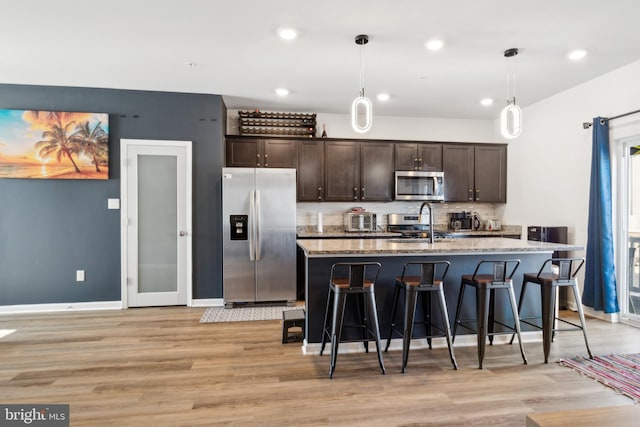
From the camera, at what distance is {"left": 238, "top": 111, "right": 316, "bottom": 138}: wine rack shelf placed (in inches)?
195

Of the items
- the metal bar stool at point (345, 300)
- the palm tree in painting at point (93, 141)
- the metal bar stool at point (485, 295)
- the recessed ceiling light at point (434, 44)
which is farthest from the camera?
the palm tree in painting at point (93, 141)

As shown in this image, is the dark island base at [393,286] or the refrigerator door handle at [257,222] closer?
the dark island base at [393,286]

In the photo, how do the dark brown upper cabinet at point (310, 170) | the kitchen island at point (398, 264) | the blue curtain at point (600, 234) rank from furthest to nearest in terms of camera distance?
the dark brown upper cabinet at point (310, 170)
the blue curtain at point (600, 234)
the kitchen island at point (398, 264)

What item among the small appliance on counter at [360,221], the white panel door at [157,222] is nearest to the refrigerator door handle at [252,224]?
the white panel door at [157,222]

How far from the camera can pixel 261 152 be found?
16.2ft

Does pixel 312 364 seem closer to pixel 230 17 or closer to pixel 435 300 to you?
pixel 435 300

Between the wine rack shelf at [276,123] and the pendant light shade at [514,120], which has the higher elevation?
the wine rack shelf at [276,123]

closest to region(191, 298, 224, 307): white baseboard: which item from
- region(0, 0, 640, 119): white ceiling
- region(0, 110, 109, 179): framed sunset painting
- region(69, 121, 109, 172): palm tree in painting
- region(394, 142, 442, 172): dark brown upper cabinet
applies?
region(0, 110, 109, 179): framed sunset painting

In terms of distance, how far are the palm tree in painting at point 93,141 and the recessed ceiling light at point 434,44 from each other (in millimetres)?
3751

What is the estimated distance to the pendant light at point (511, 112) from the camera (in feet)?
9.39

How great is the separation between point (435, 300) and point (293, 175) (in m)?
2.33

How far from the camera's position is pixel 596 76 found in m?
3.85

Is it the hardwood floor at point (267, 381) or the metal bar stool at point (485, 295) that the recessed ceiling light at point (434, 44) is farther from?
the hardwood floor at point (267, 381)

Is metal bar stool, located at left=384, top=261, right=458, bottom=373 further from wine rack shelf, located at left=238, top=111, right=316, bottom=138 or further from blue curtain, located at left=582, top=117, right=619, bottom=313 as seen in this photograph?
wine rack shelf, located at left=238, top=111, right=316, bottom=138
